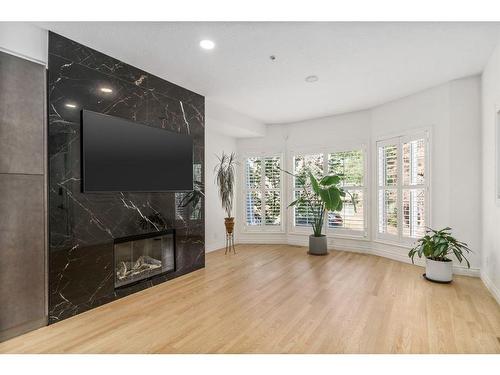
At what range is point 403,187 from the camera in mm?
4770

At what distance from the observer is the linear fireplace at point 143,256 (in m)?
3.43

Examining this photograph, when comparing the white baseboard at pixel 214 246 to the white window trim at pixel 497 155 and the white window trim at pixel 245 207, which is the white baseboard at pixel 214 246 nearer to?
the white window trim at pixel 245 207

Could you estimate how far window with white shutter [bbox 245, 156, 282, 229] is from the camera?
6461 millimetres

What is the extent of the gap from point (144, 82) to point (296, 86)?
2.10 m

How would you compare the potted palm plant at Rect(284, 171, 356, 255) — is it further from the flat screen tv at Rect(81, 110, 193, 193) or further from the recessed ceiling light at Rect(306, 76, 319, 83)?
the flat screen tv at Rect(81, 110, 193, 193)


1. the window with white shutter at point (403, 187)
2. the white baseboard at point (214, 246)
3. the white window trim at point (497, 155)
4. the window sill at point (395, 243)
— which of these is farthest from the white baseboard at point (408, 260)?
the white baseboard at point (214, 246)

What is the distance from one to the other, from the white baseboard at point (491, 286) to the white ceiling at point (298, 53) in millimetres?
2643

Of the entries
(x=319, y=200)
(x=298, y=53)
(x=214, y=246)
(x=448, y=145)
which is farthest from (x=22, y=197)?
(x=448, y=145)

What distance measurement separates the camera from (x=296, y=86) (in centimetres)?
421

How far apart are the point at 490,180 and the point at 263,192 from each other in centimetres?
398

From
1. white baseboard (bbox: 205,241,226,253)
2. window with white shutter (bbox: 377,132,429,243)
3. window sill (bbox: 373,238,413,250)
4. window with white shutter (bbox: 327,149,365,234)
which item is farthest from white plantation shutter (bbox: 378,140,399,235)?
white baseboard (bbox: 205,241,226,253)

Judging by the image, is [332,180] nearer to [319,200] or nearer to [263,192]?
[319,200]
